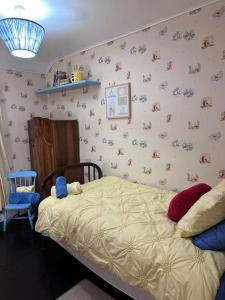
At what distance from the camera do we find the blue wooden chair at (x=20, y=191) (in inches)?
106

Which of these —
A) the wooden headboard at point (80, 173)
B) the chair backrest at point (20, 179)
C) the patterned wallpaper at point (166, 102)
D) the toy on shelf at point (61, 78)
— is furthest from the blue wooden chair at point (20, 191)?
the toy on shelf at point (61, 78)

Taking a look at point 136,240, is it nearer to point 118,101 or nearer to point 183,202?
point 183,202

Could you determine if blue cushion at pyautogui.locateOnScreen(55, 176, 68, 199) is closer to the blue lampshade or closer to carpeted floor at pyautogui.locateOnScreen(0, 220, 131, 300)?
carpeted floor at pyautogui.locateOnScreen(0, 220, 131, 300)

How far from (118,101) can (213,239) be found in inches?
73.5

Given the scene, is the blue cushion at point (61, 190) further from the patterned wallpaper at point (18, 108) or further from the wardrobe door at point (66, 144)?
the patterned wallpaper at point (18, 108)

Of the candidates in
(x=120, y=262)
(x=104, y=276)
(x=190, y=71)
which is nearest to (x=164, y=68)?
(x=190, y=71)

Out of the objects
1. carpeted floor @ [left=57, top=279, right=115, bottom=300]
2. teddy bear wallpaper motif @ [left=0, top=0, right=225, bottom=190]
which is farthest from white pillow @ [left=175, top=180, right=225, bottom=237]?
carpeted floor @ [left=57, top=279, right=115, bottom=300]

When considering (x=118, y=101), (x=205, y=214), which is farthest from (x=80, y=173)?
(x=205, y=214)

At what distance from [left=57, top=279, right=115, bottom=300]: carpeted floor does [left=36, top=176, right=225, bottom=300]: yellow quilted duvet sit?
0.36 metres

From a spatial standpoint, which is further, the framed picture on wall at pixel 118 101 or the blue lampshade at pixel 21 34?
the framed picture on wall at pixel 118 101

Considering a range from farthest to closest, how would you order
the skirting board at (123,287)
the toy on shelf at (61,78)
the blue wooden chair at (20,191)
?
the toy on shelf at (61,78) < the blue wooden chair at (20,191) < the skirting board at (123,287)

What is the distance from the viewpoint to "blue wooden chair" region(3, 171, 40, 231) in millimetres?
2684

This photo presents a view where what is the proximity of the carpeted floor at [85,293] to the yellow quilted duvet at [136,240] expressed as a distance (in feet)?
1.18

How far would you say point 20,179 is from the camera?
3.17 metres
